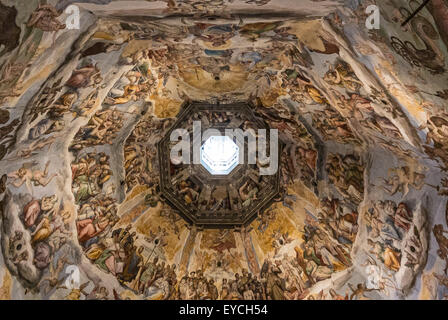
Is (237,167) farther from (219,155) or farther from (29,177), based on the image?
(29,177)

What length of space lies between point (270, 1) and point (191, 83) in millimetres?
4158

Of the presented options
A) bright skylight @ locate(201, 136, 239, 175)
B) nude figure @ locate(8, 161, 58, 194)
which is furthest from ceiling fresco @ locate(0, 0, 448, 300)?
bright skylight @ locate(201, 136, 239, 175)

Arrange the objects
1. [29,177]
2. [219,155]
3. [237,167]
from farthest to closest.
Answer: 1. [219,155]
2. [237,167]
3. [29,177]

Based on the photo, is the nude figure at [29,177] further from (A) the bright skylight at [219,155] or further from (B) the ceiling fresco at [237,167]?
(A) the bright skylight at [219,155]

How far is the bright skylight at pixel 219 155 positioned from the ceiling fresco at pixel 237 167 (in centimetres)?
37

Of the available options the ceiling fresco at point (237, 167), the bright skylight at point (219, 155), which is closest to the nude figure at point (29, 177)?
the ceiling fresco at point (237, 167)

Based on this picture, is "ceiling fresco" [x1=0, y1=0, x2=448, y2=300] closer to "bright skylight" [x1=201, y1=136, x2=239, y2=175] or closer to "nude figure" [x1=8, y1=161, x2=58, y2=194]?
"nude figure" [x1=8, y1=161, x2=58, y2=194]

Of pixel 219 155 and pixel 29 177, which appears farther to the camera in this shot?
pixel 219 155

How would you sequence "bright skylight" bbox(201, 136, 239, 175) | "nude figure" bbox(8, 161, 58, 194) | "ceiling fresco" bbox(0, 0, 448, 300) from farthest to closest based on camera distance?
"bright skylight" bbox(201, 136, 239, 175) → "nude figure" bbox(8, 161, 58, 194) → "ceiling fresco" bbox(0, 0, 448, 300)

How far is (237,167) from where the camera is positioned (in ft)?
44.2

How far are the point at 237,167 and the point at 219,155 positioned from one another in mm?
989

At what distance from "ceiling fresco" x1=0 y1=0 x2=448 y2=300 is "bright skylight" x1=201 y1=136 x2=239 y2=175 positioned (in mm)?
371

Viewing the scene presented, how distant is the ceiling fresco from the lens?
7.32m

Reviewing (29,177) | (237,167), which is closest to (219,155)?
(237,167)
